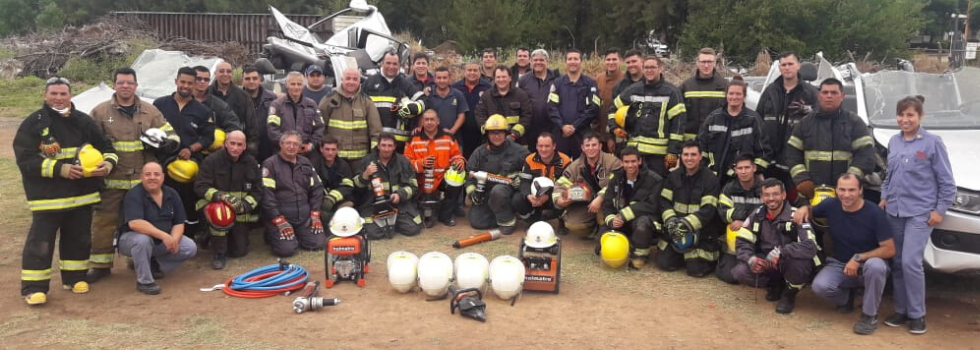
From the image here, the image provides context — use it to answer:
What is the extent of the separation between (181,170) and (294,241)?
4.20 ft

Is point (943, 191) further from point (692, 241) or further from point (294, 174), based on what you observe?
point (294, 174)

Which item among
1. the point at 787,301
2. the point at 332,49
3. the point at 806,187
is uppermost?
the point at 332,49

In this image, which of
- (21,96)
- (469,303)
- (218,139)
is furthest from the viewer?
(21,96)

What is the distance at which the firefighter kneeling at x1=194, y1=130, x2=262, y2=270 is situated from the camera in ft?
23.1

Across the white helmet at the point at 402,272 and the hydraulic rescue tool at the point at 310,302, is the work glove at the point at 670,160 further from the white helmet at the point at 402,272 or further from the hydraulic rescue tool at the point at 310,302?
the hydraulic rescue tool at the point at 310,302

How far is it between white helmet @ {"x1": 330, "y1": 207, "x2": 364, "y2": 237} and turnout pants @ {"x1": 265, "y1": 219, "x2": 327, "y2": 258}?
1041 millimetres

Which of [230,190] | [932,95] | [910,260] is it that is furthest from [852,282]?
[230,190]

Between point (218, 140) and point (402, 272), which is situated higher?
point (218, 140)

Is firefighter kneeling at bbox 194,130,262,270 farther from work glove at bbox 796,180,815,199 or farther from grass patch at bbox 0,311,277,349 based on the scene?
work glove at bbox 796,180,815,199

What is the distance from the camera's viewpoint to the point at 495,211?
329 inches

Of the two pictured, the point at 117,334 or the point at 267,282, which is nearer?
the point at 117,334

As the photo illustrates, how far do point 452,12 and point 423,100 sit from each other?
88.3 ft

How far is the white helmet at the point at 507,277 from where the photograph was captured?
19.3 ft

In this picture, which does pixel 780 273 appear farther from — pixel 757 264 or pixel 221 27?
pixel 221 27
